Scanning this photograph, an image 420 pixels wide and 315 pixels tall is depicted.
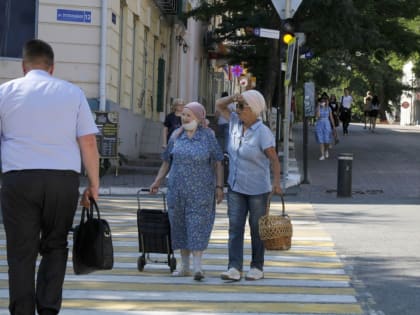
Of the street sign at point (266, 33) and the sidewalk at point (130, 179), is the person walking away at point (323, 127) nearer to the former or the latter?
the sidewalk at point (130, 179)

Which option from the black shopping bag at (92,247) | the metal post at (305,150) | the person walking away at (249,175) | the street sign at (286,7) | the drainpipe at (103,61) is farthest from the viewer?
the drainpipe at (103,61)

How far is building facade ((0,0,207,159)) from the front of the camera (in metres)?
21.6

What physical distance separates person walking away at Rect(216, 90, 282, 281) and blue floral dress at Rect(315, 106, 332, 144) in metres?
17.8

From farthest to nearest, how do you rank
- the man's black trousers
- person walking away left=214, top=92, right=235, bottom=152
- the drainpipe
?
the drainpipe
person walking away left=214, top=92, right=235, bottom=152
the man's black trousers

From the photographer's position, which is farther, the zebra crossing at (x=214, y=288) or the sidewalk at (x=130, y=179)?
the sidewalk at (x=130, y=179)

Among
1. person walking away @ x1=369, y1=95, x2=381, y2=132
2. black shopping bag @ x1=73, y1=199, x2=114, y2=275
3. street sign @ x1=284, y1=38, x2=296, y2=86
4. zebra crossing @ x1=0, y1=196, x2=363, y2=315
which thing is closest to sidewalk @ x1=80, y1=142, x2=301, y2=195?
street sign @ x1=284, y1=38, x2=296, y2=86

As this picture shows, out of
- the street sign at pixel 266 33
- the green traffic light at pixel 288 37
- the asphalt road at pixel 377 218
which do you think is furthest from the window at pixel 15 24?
the asphalt road at pixel 377 218

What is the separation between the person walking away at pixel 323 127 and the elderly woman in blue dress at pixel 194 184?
1781cm

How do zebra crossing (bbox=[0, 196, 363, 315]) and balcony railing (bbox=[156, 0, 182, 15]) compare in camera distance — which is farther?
balcony railing (bbox=[156, 0, 182, 15])

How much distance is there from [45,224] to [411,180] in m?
17.0

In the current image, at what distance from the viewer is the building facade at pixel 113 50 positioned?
21.6 meters

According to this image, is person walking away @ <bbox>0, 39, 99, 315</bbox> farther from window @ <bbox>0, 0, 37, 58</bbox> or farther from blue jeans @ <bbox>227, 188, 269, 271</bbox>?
window @ <bbox>0, 0, 37, 58</bbox>

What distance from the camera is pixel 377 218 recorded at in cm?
1511

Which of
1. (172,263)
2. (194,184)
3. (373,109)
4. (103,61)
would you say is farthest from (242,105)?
(373,109)
